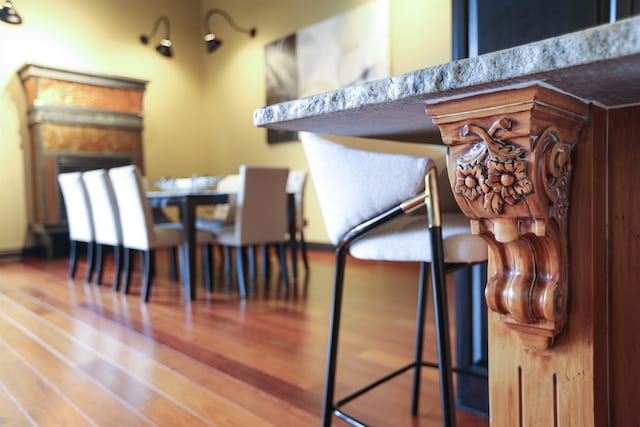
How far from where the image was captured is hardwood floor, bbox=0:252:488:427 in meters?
1.52

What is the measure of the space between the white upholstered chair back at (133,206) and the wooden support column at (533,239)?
108 inches

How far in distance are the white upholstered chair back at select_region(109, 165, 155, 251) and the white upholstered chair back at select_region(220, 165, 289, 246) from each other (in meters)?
0.50

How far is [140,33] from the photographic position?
6.54 m

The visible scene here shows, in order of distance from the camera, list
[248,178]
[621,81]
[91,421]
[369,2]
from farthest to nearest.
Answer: [369,2], [248,178], [91,421], [621,81]

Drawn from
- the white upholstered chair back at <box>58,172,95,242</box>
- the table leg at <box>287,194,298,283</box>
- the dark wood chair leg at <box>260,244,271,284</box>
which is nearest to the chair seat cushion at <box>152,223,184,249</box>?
the dark wood chair leg at <box>260,244,271,284</box>

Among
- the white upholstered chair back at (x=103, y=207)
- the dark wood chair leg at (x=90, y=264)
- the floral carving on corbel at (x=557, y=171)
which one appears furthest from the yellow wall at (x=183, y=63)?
the floral carving on corbel at (x=557, y=171)

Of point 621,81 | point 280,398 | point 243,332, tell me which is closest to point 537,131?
point 621,81

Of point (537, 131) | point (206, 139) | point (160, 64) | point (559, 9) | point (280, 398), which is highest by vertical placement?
point (160, 64)

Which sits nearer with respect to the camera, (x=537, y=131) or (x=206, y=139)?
(x=537, y=131)

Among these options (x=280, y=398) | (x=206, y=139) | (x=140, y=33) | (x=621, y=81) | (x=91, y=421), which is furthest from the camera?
(x=206, y=139)

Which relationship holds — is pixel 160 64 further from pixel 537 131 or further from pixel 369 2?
pixel 537 131

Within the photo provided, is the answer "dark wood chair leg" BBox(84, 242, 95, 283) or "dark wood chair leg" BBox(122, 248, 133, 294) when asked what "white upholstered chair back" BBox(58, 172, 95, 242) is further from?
"dark wood chair leg" BBox(122, 248, 133, 294)

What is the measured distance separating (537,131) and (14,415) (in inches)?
65.6

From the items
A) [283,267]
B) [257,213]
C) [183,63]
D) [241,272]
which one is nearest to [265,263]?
[283,267]
